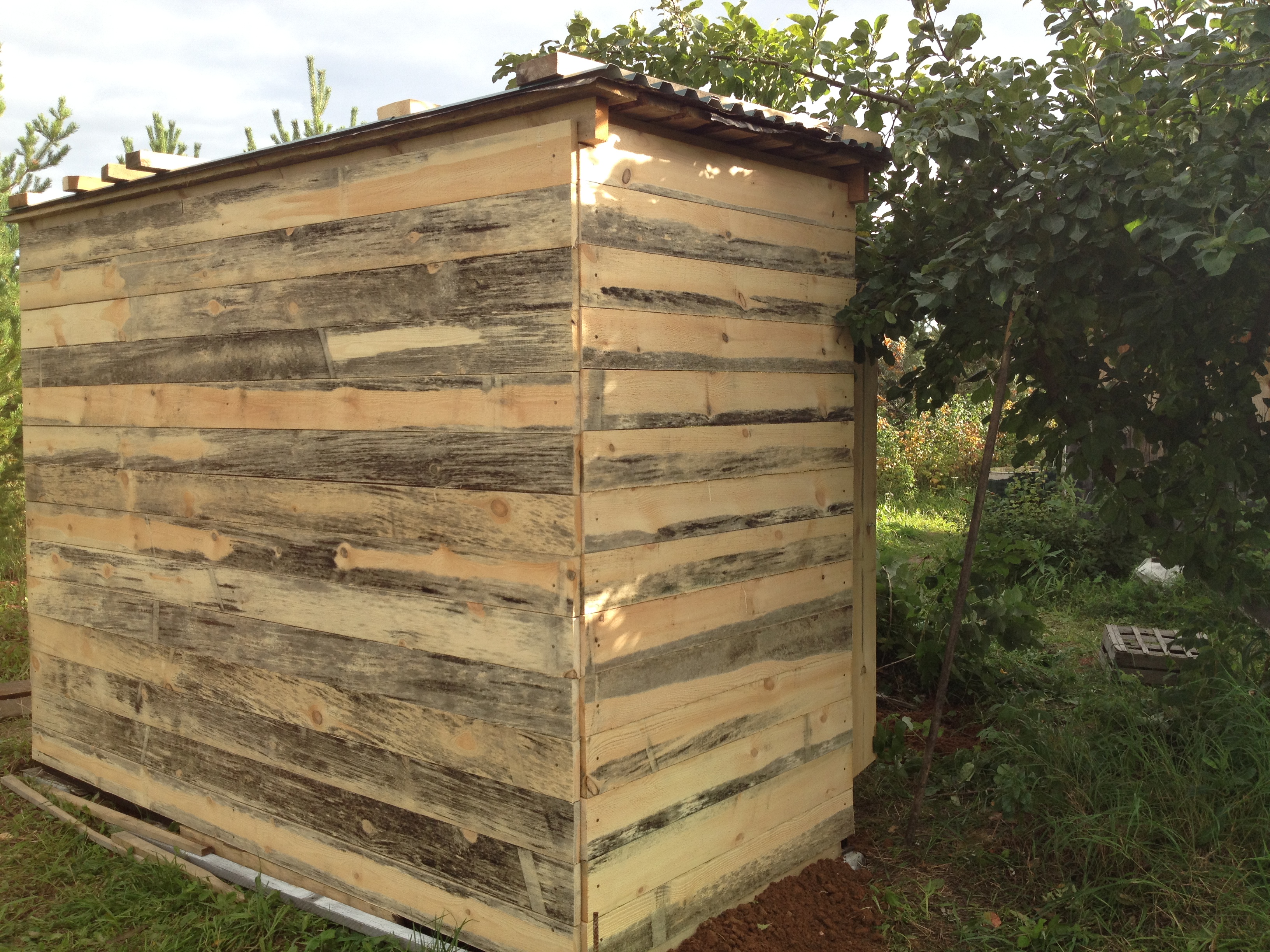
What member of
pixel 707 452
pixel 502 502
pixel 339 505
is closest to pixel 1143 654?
pixel 707 452

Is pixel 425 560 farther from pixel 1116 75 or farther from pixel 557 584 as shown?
pixel 1116 75

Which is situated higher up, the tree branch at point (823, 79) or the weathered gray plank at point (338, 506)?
the tree branch at point (823, 79)

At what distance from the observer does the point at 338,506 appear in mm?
3465

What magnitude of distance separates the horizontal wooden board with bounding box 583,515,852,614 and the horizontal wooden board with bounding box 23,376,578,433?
448 mm

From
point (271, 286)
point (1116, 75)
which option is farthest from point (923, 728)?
point (271, 286)

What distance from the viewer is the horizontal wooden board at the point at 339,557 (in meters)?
2.93

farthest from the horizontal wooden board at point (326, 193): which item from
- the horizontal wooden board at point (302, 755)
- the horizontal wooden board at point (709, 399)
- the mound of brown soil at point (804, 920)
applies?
the mound of brown soil at point (804, 920)

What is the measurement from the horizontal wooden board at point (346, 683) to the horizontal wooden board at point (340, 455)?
55 centimetres

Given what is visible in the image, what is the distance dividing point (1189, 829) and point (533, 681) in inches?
90.7

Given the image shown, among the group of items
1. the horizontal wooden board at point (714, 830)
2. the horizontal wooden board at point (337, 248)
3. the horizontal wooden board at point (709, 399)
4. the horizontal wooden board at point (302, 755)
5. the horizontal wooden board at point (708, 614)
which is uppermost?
the horizontal wooden board at point (337, 248)

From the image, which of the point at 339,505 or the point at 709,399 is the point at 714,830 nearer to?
the point at 709,399

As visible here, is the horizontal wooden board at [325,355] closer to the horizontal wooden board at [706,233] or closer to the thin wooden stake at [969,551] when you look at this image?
the horizontal wooden board at [706,233]

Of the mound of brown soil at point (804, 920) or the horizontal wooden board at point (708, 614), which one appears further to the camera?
the mound of brown soil at point (804, 920)

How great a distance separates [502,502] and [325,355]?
3.13ft
